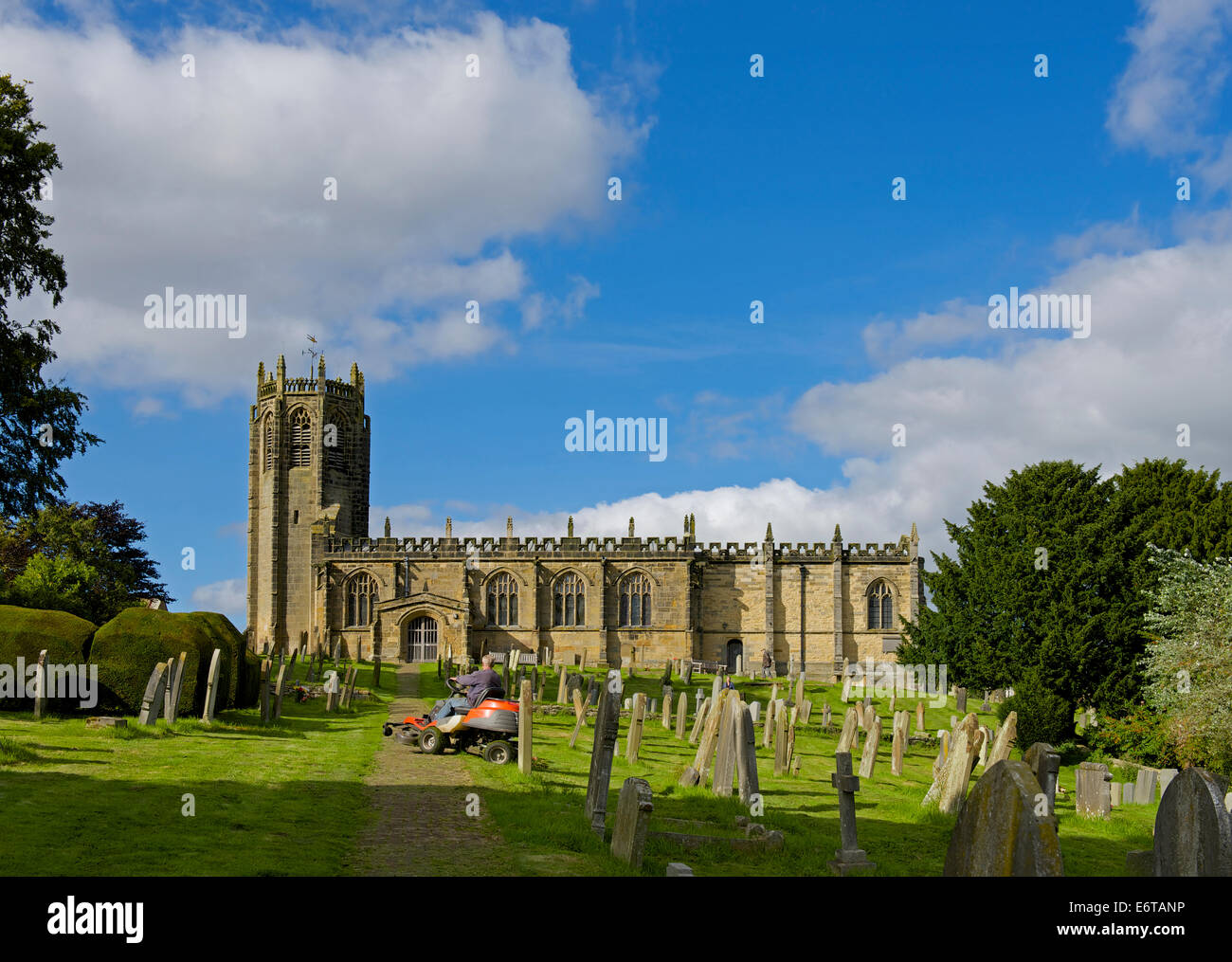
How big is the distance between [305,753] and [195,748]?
1.86 metres

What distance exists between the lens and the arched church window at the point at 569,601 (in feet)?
195

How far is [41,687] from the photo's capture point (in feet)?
67.8

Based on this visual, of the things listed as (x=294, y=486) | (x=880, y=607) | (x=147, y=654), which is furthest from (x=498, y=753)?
(x=294, y=486)

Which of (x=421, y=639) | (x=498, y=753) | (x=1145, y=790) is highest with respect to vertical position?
(x=498, y=753)

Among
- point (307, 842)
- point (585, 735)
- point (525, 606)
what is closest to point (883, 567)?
point (525, 606)

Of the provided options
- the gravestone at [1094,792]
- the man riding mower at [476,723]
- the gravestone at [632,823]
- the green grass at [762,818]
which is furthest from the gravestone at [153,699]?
the gravestone at [1094,792]

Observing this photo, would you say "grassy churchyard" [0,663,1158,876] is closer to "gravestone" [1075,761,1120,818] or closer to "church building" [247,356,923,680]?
"gravestone" [1075,761,1120,818]

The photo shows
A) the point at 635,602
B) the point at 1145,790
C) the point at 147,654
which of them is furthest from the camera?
the point at 635,602

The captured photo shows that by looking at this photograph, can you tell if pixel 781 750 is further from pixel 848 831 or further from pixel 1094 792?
pixel 848 831

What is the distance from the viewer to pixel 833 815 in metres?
16.0

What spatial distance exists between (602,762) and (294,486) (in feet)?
173

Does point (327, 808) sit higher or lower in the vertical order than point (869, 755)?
higher

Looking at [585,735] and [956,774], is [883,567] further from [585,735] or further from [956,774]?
[956,774]

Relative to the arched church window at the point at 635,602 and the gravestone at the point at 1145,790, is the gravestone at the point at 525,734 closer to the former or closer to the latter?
the gravestone at the point at 1145,790
